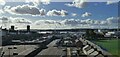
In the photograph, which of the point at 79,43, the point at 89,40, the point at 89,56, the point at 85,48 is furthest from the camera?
the point at 89,40

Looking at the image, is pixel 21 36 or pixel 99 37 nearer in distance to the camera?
pixel 21 36

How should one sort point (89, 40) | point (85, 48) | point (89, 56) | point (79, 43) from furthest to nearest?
1. point (89, 40)
2. point (85, 48)
3. point (79, 43)
4. point (89, 56)

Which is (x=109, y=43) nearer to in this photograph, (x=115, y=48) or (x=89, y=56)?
(x=115, y=48)

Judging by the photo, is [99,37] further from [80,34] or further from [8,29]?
[8,29]

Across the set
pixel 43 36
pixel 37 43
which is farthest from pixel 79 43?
pixel 37 43

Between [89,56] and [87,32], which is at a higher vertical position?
[87,32]

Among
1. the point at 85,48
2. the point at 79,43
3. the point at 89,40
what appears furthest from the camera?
the point at 89,40

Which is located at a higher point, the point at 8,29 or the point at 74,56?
the point at 8,29

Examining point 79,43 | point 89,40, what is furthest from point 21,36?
point 89,40

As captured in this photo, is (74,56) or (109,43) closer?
(74,56)
